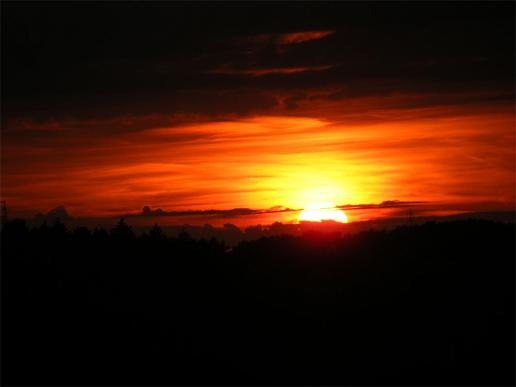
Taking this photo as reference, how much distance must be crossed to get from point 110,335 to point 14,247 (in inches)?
649

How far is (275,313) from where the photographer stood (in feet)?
212

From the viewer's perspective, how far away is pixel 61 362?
54.7 meters

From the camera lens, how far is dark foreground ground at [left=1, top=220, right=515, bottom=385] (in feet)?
181

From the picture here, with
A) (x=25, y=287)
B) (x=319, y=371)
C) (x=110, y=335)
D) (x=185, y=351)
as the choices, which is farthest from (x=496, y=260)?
(x=25, y=287)

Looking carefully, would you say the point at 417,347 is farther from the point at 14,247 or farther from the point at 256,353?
the point at 14,247

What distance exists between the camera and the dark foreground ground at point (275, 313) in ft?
181

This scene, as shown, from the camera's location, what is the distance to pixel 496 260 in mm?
65500

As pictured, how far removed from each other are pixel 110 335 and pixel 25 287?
24.8 ft

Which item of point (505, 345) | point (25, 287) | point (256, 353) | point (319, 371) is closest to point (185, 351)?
point (256, 353)

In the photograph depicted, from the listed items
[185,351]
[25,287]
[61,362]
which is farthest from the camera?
[25,287]

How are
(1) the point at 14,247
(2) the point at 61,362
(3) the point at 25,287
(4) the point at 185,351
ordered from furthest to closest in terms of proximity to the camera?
(1) the point at 14,247
(3) the point at 25,287
(4) the point at 185,351
(2) the point at 61,362

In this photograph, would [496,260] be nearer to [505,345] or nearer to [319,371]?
[505,345]

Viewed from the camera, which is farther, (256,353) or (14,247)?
(14,247)

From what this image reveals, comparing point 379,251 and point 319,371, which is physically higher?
point 379,251
